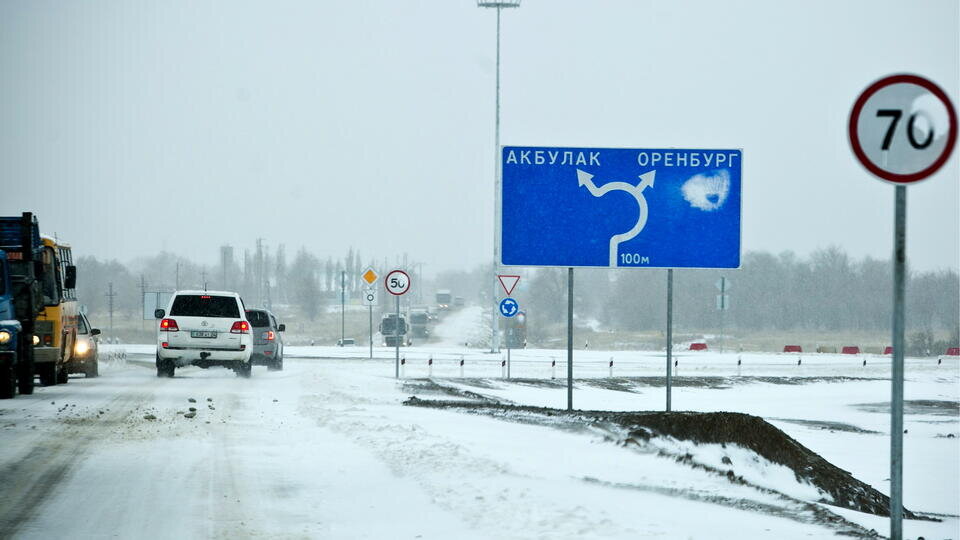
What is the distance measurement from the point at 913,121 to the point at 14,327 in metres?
17.6

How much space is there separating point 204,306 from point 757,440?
52.9ft

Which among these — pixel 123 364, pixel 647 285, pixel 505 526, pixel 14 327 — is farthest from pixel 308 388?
pixel 647 285

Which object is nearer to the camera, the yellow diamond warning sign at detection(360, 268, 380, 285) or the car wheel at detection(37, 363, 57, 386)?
the car wheel at detection(37, 363, 57, 386)

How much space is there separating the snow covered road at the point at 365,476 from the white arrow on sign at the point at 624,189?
13.3 feet

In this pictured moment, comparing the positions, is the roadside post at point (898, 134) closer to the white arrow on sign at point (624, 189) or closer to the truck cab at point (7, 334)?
the white arrow on sign at point (624, 189)

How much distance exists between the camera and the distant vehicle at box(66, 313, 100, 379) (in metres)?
29.9

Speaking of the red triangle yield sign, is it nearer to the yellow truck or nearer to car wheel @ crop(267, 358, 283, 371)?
car wheel @ crop(267, 358, 283, 371)

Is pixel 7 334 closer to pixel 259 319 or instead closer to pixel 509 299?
pixel 259 319

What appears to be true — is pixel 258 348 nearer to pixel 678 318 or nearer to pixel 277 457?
pixel 277 457

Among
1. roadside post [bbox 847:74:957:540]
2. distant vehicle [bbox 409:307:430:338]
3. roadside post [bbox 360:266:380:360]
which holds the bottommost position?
distant vehicle [bbox 409:307:430:338]

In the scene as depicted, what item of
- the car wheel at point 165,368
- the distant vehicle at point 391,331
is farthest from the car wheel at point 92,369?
the distant vehicle at point 391,331

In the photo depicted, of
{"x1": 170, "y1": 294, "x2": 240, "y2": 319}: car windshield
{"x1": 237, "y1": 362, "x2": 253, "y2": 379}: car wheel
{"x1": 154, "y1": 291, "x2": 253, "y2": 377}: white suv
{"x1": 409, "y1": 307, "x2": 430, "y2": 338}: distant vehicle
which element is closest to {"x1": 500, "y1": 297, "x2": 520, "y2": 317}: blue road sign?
{"x1": 237, "y1": 362, "x2": 253, "y2": 379}: car wheel

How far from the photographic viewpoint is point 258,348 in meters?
33.0

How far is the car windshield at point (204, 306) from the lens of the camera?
2716cm
